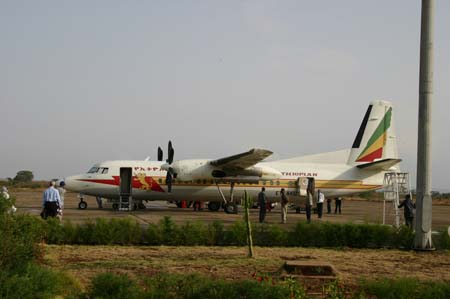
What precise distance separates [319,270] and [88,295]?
4.05 m

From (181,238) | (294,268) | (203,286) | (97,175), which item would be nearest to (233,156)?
(97,175)

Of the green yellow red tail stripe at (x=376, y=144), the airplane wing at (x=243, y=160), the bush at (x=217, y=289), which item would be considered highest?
the green yellow red tail stripe at (x=376, y=144)

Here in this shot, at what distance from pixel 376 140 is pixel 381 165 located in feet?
7.67

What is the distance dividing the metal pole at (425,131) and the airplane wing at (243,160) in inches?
481

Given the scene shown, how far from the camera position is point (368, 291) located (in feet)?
26.2

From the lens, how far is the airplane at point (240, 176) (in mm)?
28109

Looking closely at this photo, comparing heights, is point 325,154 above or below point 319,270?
above

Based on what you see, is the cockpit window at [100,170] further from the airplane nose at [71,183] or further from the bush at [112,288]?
the bush at [112,288]

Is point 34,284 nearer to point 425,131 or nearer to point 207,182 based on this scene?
point 425,131

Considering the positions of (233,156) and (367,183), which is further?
(367,183)

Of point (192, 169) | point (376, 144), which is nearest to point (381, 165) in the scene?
point (376, 144)

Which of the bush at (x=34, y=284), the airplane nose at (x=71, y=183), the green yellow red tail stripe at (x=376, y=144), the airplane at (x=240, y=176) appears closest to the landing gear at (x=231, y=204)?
the airplane at (x=240, y=176)

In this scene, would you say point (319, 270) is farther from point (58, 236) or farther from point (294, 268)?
point (58, 236)

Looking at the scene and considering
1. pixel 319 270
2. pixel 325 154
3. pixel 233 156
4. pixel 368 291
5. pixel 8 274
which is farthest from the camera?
pixel 325 154
